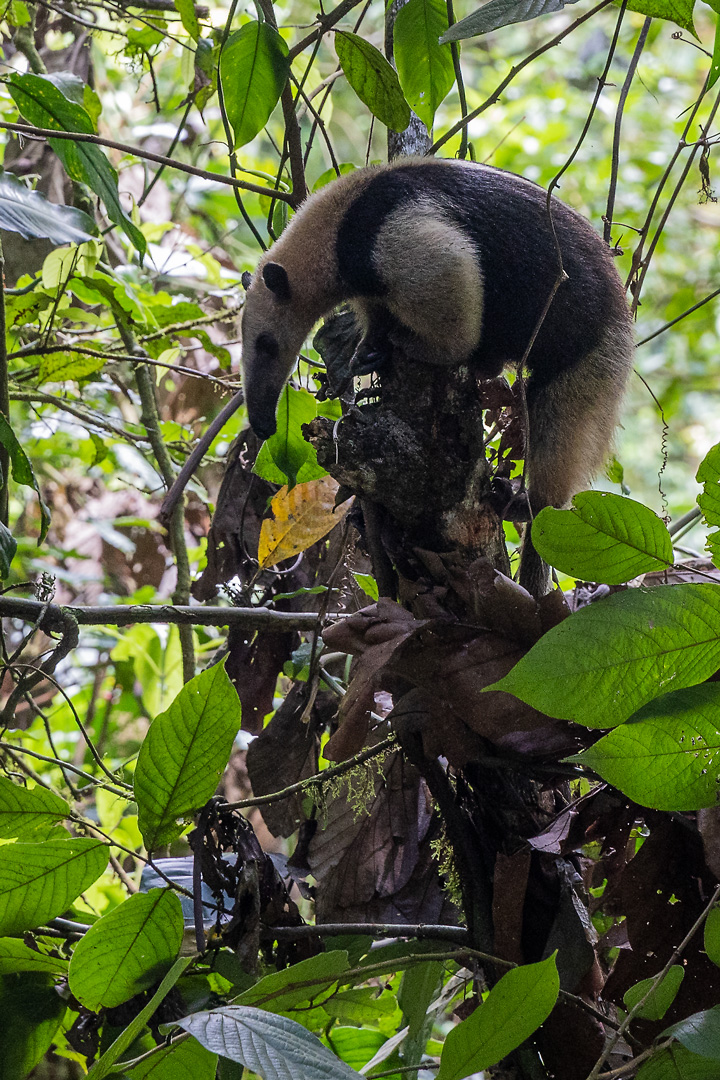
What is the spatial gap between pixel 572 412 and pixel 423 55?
1066 mm

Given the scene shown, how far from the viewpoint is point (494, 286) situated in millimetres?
2312

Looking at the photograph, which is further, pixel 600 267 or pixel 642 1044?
pixel 600 267

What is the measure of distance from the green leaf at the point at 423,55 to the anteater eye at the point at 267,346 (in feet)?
3.94

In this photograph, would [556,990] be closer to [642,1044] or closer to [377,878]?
[642,1044]

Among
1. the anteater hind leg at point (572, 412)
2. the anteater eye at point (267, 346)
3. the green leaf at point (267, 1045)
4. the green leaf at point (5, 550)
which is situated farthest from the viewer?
the anteater eye at point (267, 346)

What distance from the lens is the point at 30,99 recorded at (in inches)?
72.4

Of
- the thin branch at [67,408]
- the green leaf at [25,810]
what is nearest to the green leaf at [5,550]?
the green leaf at [25,810]

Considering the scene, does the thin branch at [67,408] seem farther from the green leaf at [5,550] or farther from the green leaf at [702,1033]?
the green leaf at [702,1033]

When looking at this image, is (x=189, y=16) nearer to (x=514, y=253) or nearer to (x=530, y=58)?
(x=514, y=253)

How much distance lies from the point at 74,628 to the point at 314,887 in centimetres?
62

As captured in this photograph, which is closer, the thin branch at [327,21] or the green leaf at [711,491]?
the green leaf at [711,491]

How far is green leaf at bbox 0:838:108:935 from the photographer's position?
1164 mm

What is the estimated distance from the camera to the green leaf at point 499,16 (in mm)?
1220

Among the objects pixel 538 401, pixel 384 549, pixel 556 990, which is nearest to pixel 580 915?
pixel 556 990
